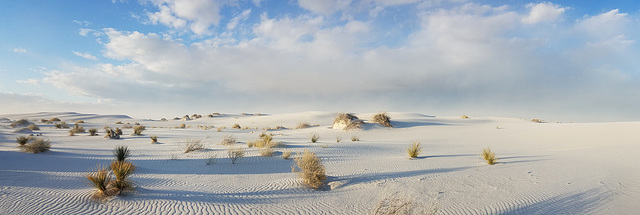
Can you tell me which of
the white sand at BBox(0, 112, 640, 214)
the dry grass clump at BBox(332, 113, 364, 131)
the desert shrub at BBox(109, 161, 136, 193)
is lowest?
the white sand at BBox(0, 112, 640, 214)

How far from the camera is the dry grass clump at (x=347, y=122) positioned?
22562 mm

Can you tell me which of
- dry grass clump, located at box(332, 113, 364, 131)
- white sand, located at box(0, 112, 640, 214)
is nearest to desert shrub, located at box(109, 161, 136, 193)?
white sand, located at box(0, 112, 640, 214)

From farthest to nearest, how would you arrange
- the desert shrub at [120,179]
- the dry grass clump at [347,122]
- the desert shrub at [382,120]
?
the desert shrub at [382,120]
the dry grass clump at [347,122]
the desert shrub at [120,179]

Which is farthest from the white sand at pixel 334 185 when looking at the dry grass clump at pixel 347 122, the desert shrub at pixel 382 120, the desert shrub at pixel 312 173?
the desert shrub at pixel 382 120

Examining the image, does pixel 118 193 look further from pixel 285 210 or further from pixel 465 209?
pixel 465 209

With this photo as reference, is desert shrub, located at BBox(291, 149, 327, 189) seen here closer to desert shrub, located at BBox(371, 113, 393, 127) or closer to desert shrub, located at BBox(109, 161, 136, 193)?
desert shrub, located at BBox(109, 161, 136, 193)

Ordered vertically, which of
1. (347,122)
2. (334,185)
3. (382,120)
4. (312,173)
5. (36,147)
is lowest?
(334,185)

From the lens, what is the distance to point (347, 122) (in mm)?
22938

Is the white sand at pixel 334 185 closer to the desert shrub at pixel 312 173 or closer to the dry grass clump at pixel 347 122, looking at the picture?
the desert shrub at pixel 312 173

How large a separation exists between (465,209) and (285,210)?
9.15 ft

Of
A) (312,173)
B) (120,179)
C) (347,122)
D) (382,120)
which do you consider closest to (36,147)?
(120,179)

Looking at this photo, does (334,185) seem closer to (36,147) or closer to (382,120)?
(36,147)

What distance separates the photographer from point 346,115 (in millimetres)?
23781

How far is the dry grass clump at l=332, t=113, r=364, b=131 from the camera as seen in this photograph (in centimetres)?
2256
